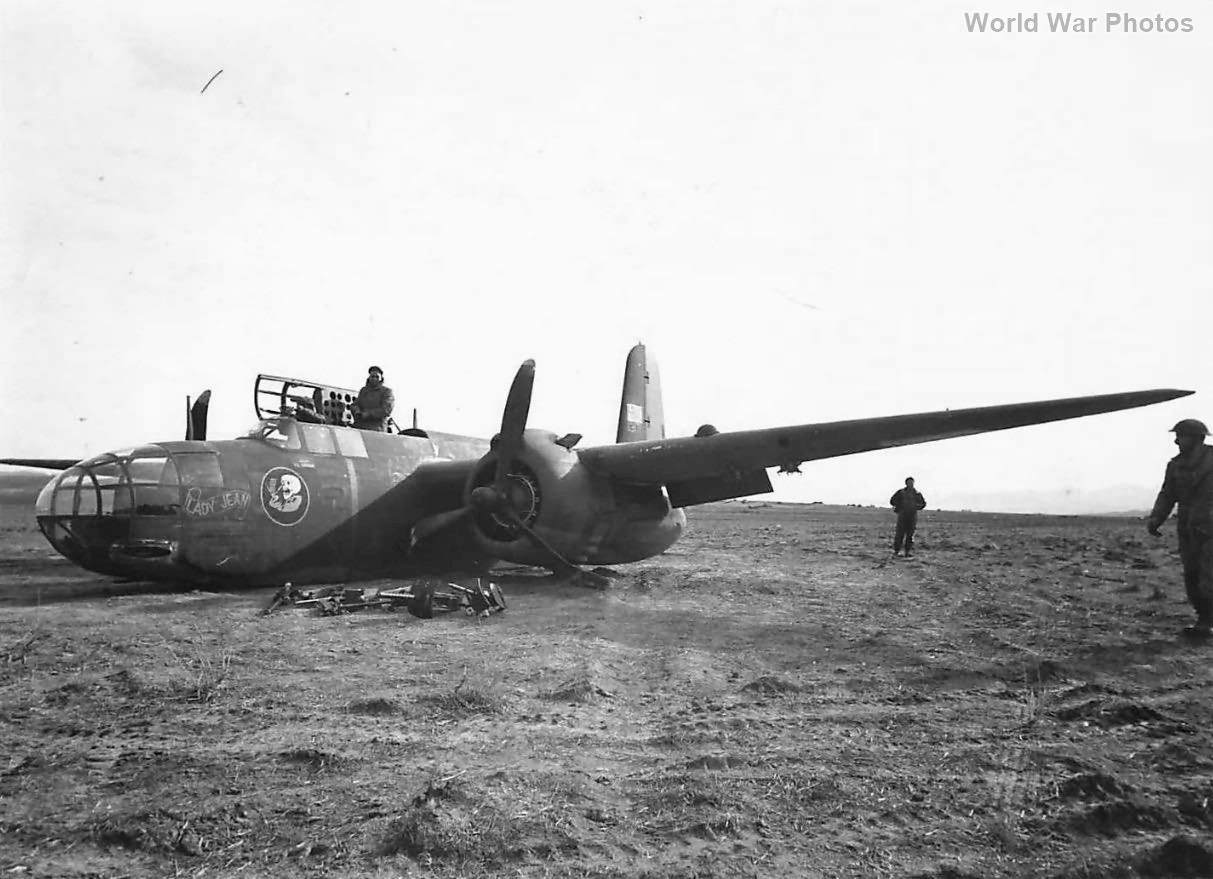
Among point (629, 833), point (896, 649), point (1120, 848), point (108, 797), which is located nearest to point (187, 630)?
point (108, 797)

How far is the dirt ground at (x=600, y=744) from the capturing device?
11.1 feet

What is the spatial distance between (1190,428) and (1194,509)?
3.10 ft

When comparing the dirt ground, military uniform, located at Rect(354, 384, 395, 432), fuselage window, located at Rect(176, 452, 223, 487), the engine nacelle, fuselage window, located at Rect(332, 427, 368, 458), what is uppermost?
military uniform, located at Rect(354, 384, 395, 432)

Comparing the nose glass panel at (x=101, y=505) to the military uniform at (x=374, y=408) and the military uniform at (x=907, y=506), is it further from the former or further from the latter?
the military uniform at (x=907, y=506)

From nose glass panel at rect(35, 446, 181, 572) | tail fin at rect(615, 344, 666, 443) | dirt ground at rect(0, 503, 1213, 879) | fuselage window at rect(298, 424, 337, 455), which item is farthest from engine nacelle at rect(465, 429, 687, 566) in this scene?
tail fin at rect(615, 344, 666, 443)

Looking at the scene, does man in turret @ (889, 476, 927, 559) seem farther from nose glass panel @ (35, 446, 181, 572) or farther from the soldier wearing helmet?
nose glass panel @ (35, 446, 181, 572)

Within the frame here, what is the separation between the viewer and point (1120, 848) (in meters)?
3.42

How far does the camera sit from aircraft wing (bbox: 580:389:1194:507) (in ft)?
34.1

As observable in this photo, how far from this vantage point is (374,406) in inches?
564

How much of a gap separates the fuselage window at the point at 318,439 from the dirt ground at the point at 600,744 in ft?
10.8

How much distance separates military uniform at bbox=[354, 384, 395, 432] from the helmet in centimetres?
1181

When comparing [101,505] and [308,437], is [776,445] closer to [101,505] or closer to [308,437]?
[308,437]

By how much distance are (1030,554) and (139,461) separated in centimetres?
1979

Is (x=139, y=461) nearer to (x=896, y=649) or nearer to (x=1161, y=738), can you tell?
(x=896, y=649)
